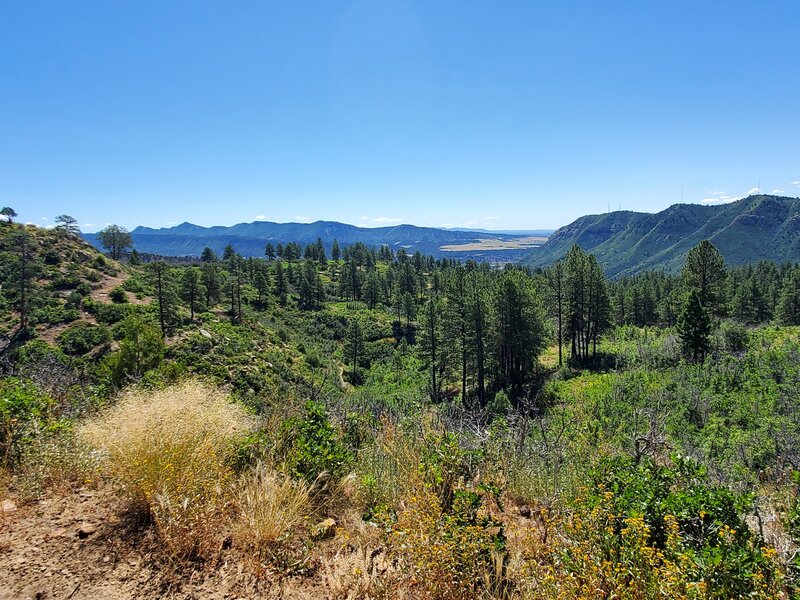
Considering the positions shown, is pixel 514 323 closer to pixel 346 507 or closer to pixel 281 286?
pixel 346 507

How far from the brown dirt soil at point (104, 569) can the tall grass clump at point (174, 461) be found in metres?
0.17

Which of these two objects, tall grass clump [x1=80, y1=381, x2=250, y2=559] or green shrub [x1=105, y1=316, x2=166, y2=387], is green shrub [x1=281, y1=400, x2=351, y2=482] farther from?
green shrub [x1=105, y1=316, x2=166, y2=387]

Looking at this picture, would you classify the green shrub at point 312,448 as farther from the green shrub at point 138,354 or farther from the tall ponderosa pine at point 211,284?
the tall ponderosa pine at point 211,284

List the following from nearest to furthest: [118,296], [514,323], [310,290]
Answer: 1. [514,323]
2. [118,296]
3. [310,290]

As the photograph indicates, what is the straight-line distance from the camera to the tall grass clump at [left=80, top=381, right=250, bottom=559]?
3086mm

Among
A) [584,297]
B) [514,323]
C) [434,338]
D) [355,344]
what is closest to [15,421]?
[514,323]

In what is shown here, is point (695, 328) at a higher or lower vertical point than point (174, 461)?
lower

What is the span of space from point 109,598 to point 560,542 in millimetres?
3390

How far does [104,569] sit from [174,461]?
0.87m

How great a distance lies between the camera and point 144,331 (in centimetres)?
1919

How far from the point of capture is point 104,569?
2.87 meters

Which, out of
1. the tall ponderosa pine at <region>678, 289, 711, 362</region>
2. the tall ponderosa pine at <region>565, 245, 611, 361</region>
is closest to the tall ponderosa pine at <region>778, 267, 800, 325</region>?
the tall ponderosa pine at <region>565, 245, 611, 361</region>

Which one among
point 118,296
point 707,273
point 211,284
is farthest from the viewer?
point 211,284

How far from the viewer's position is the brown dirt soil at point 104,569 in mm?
2695
